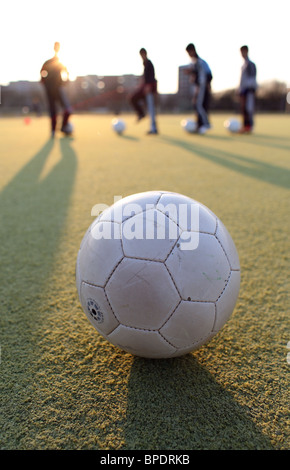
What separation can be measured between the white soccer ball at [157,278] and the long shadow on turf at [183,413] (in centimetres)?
11

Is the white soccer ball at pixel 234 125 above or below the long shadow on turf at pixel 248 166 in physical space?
above

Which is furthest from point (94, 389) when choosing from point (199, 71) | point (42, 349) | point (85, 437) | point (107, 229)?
point (199, 71)

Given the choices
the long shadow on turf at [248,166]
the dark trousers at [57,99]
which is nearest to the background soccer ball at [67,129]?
the dark trousers at [57,99]

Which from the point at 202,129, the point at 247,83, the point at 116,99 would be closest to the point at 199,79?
the point at 247,83

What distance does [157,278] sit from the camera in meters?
1.11

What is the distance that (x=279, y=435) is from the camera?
3.40 ft

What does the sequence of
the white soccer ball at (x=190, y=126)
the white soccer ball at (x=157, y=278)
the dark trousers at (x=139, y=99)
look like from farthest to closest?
the white soccer ball at (x=190, y=126)
the dark trousers at (x=139, y=99)
the white soccer ball at (x=157, y=278)

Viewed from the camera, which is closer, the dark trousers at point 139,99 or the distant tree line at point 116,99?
the dark trousers at point 139,99

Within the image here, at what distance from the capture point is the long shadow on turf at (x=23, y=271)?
1.18 m

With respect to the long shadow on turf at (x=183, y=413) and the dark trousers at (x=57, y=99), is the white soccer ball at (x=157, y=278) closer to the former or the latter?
the long shadow on turf at (x=183, y=413)

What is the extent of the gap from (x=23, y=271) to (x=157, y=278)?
123 centimetres

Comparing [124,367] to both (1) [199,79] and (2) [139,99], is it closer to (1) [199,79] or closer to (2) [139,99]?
(1) [199,79]

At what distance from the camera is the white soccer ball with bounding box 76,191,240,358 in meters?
1.12

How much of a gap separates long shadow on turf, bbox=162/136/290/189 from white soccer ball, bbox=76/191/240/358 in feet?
10.2
